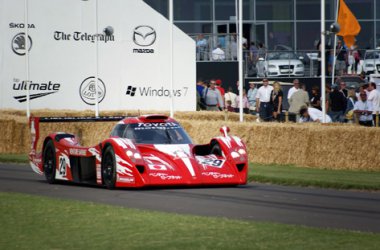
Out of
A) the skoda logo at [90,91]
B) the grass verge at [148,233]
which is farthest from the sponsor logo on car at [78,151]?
the skoda logo at [90,91]

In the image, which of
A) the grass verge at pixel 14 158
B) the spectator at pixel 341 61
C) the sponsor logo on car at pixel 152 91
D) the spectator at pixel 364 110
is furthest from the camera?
the spectator at pixel 341 61

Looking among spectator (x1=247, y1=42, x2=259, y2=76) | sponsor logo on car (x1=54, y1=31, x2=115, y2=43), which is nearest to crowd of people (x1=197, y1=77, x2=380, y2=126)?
sponsor logo on car (x1=54, y1=31, x2=115, y2=43)

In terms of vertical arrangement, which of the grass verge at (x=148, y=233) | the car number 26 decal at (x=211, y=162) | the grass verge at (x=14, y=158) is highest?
the car number 26 decal at (x=211, y=162)

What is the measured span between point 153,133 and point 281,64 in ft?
77.8

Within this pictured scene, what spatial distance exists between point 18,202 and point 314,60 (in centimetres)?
2878

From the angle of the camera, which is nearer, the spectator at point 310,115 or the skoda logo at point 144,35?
the spectator at point 310,115

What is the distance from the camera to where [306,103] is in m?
31.3

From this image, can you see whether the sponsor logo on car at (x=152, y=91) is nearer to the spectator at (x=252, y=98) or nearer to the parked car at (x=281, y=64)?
the spectator at (x=252, y=98)

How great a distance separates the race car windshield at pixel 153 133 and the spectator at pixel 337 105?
12.1 metres

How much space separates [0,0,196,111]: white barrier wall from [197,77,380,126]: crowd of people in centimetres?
126

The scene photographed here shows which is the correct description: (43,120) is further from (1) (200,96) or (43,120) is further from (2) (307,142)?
(1) (200,96)

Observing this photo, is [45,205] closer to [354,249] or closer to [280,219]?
[280,219]

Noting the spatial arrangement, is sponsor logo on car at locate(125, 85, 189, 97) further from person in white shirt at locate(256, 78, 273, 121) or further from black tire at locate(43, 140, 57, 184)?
black tire at locate(43, 140, 57, 184)

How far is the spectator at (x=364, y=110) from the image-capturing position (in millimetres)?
29297
